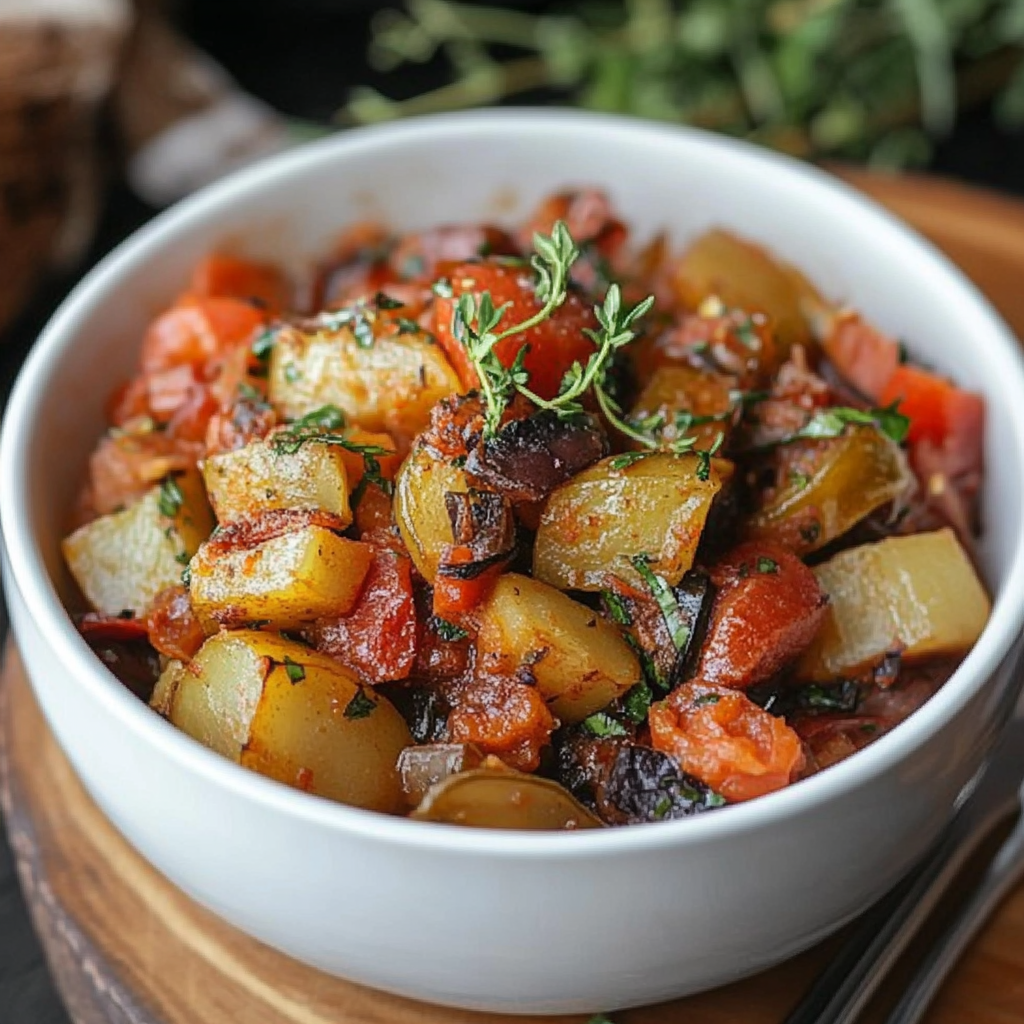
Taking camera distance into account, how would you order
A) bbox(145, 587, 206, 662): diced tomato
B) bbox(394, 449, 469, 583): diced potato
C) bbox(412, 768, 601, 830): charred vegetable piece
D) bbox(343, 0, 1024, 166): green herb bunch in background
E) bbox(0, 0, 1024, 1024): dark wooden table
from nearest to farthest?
bbox(412, 768, 601, 830): charred vegetable piece, bbox(394, 449, 469, 583): diced potato, bbox(145, 587, 206, 662): diced tomato, bbox(0, 0, 1024, 1024): dark wooden table, bbox(343, 0, 1024, 166): green herb bunch in background

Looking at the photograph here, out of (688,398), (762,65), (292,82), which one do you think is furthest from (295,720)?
(292,82)

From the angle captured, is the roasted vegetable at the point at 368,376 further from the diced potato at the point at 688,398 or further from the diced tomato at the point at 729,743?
the diced tomato at the point at 729,743

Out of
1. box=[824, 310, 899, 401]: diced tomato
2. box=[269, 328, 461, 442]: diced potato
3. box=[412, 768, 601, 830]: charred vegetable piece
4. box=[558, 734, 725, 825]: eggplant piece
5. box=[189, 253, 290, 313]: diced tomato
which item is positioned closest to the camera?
box=[412, 768, 601, 830]: charred vegetable piece

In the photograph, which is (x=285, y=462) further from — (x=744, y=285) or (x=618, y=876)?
(x=744, y=285)

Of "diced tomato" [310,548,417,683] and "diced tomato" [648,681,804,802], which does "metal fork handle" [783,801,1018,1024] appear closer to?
"diced tomato" [648,681,804,802]

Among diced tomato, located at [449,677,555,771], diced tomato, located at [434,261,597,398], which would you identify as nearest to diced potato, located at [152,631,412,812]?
diced tomato, located at [449,677,555,771]

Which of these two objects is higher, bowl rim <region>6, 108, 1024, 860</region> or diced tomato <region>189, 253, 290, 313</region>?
bowl rim <region>6, 108, 1024, 860</region>

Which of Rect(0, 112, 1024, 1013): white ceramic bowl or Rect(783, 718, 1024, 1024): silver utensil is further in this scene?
Rect(783, 718, 1024, 1024): silver utensil
